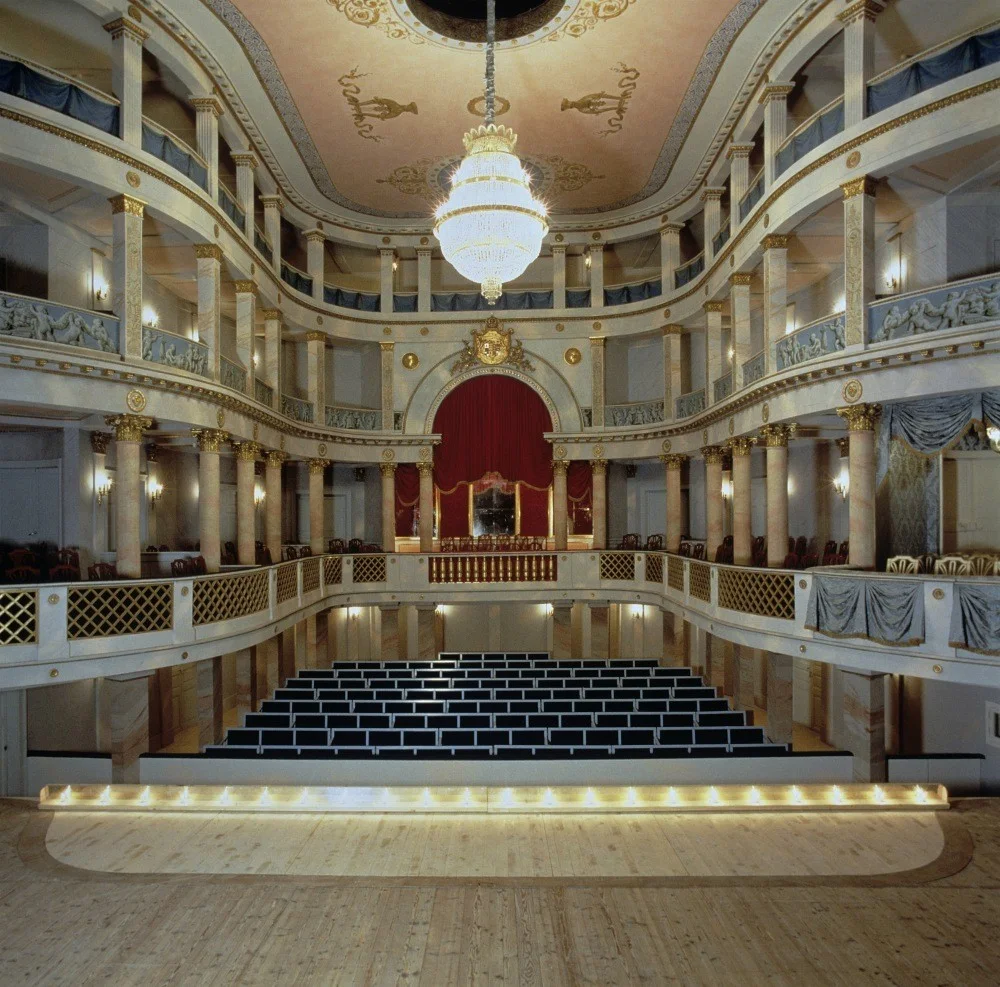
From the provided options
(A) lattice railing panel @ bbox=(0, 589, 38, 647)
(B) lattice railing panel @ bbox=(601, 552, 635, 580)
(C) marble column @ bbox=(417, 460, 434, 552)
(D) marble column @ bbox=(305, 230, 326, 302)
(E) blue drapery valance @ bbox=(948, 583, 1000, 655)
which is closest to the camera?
(E) blue drapery valance @ bbox=(948, 583, 1000, 655)

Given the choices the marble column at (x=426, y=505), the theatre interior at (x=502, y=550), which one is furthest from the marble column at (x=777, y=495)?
the marble column at (x=426, y=505)

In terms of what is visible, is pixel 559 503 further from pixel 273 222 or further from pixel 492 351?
pixel 273 222

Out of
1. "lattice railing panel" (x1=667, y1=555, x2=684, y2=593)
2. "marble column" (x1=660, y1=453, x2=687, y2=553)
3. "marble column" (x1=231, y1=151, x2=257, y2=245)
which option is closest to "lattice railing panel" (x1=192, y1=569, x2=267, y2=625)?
"marble column" (x1=231, y1=151, x2=257, y2=245)

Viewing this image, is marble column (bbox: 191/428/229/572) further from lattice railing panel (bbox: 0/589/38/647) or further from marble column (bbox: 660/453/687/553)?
marble column (bbox: 660/453/687/553)

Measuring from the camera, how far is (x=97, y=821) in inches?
342

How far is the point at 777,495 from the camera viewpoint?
1212 centimetres

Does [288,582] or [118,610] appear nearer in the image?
[118,610]

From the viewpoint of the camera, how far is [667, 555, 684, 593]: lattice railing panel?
575 inches

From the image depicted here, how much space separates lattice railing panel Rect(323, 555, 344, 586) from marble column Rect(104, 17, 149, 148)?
361 inches

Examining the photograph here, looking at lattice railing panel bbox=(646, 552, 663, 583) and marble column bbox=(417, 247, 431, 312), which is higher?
marble column bbox=(417, 247, 431, 312)

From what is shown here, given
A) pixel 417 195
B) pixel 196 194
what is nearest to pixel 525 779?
pixel 196 194

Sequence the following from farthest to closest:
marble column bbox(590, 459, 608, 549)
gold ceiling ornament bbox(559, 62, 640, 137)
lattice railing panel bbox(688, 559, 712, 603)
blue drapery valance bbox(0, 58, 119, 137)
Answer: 1. marble column bbox(590, 459, 608, 549)
2. lattice railing panel bbox(688, 559, 712, 603)
3. gold ceiling ornament bbox(559, 62, 640, 137)
4. blue drapery valance bbox(0, 58, 119, 137)

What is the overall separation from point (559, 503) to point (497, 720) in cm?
861

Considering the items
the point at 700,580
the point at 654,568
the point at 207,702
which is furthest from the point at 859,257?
the point at 207,702
